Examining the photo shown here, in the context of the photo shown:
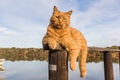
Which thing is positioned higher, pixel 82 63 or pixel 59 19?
pixel 59 19

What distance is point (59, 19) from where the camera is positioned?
378 cm

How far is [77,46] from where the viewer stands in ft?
12.7

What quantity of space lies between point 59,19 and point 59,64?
2.28ft

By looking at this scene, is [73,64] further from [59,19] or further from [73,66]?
[59,19]

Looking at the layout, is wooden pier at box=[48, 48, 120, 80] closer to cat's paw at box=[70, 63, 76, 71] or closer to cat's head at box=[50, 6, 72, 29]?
cat's paw at box=[70, 63, 76, 71]

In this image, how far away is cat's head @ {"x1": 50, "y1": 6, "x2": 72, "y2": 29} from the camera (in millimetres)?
3770

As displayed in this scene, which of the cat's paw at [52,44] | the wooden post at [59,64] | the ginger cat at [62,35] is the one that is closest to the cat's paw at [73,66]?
the ginger cat at [62,35]

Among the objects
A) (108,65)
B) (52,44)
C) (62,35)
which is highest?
(62,35)

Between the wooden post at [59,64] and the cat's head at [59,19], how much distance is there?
0.40 m

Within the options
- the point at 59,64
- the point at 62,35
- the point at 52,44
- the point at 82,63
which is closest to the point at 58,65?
the point at 59,64

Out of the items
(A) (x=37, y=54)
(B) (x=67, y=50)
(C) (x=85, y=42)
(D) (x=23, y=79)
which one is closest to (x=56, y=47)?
(B) (x=67, y=50)

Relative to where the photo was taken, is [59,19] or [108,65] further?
[108,65]

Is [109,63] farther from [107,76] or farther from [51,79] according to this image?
[51,79]

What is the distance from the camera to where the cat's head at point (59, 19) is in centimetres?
377
